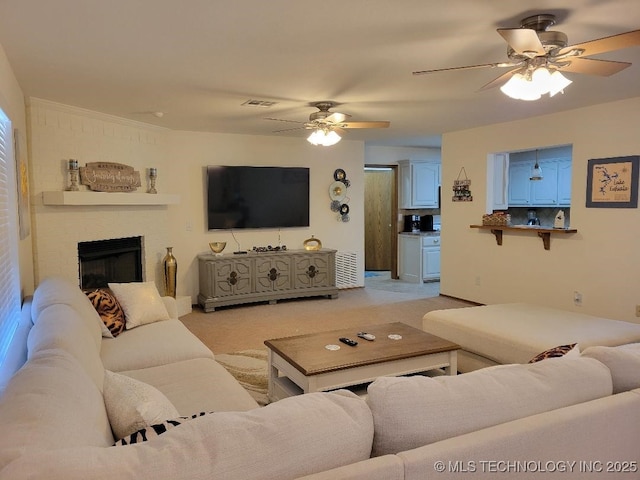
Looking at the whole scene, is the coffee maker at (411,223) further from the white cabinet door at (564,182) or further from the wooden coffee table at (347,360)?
the wooden coffee table at (347,360)

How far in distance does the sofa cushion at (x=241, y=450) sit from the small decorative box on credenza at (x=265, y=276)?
186 inches

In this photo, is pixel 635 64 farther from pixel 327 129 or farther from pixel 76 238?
pixel 76 238

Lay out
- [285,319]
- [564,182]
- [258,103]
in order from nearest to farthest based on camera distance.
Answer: [258,103] → [285,319] → [564,182]

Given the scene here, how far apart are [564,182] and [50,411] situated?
24.1 ft

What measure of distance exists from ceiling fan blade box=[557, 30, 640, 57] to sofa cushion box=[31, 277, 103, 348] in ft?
9.86

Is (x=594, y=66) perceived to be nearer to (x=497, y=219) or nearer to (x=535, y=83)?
(x=535, y=83)

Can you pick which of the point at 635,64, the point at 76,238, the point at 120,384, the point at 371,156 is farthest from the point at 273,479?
the point at 371,156

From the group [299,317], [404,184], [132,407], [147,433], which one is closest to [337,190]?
[404,184]

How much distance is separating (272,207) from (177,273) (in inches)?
61.9

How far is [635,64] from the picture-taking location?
3252mm

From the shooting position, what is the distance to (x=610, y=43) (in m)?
2.22

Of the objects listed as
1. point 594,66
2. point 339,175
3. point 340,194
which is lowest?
point 340,194

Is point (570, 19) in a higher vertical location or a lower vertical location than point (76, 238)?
higher

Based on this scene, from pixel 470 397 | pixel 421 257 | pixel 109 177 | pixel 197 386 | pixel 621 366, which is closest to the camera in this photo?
pixel 470 397
